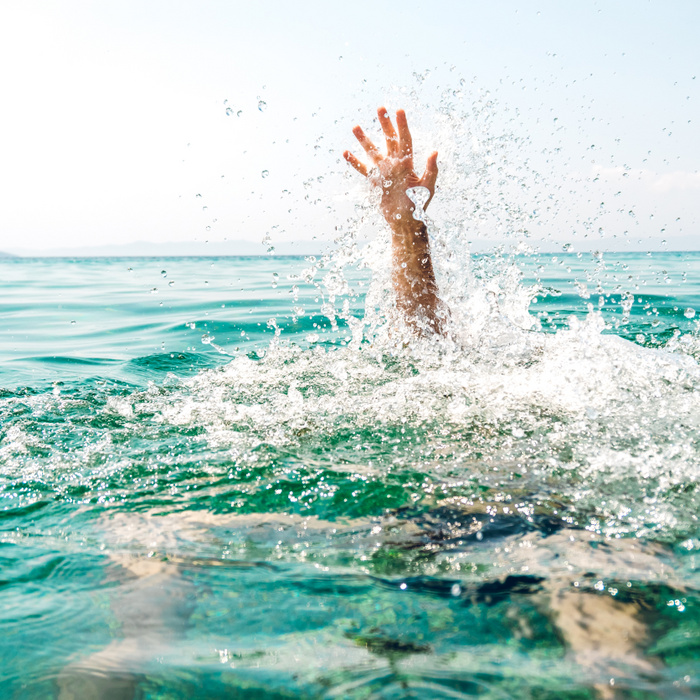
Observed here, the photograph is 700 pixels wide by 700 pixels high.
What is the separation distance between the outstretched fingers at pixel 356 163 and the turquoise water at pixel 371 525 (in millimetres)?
748

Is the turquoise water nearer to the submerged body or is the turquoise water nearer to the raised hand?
the submerged body

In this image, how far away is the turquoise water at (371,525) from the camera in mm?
1629

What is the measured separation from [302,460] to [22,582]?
123 cm

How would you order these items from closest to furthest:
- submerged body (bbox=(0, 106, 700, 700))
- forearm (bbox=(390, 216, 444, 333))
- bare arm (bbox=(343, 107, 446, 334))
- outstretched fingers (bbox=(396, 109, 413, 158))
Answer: submerged body (bbox=(0, 106, 700, 700))
outstretched fingers (bbox=(396, 109, 413, 158))
bare arm (bbox=(343, 107, 446, 334))
forearm (bbox=(390, 216, 444, 333))

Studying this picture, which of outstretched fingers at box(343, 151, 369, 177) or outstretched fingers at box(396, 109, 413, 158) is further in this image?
outstretched fingers at box(343, 151, 369, 177)

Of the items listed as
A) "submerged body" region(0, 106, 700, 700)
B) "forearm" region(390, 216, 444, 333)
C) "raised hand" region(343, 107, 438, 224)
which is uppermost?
"raised hand" region(343, 107, 438, 224)

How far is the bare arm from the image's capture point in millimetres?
4152

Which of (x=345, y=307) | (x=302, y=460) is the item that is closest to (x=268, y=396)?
(x=302, y=460)

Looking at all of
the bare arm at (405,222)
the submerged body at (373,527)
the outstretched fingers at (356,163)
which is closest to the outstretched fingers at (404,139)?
the bare arm at (405,222)

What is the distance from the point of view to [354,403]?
3.60 m

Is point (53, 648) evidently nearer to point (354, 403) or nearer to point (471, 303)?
point (354, 403)

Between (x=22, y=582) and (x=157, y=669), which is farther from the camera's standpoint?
(x=22, y=582)

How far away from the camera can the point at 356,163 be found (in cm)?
433

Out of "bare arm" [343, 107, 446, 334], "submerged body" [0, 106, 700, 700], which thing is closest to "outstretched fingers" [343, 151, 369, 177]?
"bare arm" [343, 107, 446, 334]
